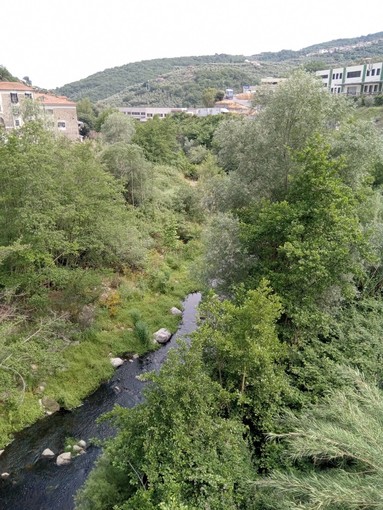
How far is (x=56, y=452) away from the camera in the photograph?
1379cm

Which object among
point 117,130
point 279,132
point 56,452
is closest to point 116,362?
point 56,452

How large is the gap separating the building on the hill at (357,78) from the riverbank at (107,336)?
183 feet

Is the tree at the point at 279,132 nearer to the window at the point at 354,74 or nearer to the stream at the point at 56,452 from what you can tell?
the stream at the point at 56,452

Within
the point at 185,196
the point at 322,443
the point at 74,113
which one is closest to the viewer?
the point at 322,443

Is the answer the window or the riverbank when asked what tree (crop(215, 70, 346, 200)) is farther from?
the window

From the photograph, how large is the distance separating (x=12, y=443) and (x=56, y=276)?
706cm

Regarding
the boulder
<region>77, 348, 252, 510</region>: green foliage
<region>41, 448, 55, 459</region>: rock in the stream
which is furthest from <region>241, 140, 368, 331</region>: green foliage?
the boulder

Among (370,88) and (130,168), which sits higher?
(370,88)

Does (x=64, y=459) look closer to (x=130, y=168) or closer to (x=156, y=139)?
(x=130, y=168)

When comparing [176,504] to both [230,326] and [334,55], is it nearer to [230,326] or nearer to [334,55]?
[230,326]

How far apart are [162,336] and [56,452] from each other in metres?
8.59

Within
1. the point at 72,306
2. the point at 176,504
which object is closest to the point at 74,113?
the point at 72,306

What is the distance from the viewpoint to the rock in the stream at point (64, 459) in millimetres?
13321

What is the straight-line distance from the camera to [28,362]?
49.4 feet
